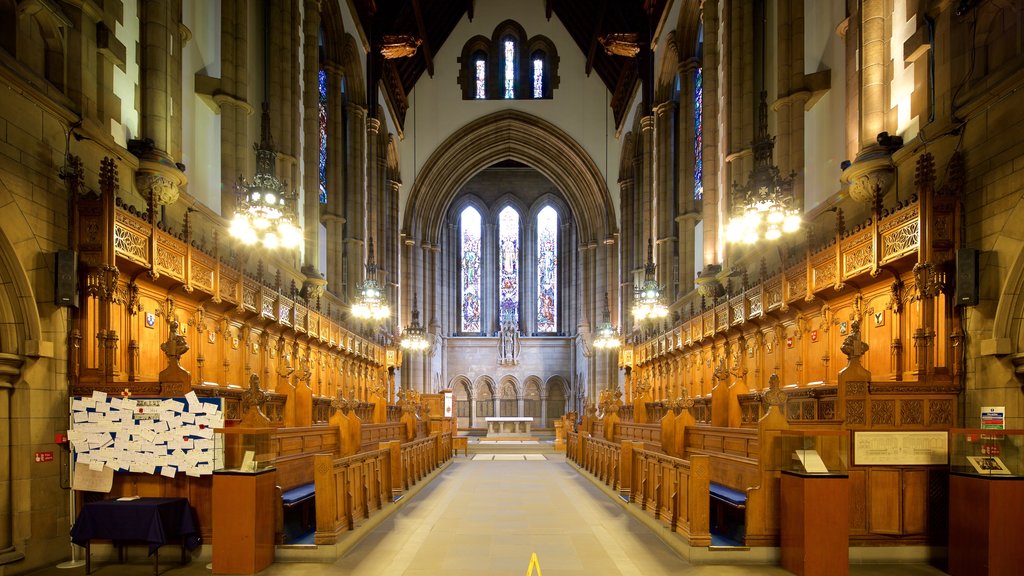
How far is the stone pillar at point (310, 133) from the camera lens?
703 inches

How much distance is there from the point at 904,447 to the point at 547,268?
116 ft

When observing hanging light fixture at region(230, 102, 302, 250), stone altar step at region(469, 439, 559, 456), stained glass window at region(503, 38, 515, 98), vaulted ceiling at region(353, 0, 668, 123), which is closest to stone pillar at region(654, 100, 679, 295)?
vaulted ceiling at region(353, 0, 668, 123)

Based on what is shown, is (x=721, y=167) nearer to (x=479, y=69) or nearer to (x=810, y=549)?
(x=810, y=549)

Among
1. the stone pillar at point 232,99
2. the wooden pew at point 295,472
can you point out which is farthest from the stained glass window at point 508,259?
the wooden pew at point 295,472

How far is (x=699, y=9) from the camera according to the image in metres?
19.7

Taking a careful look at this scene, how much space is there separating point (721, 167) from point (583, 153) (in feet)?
55.3

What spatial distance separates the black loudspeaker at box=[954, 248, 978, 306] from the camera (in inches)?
271

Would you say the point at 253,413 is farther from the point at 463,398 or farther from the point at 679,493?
the point at 463,398

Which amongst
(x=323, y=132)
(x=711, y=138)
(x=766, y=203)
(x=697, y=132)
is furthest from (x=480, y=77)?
(x=766, y=203)

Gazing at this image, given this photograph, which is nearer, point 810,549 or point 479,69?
point 810,549

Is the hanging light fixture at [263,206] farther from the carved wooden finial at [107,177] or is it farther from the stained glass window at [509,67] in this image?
the stained glass window at [509,67]

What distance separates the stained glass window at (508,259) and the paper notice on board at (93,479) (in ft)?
114

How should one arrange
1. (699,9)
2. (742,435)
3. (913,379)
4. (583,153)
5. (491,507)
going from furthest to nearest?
(583,153) → (699,9) → (491,507) → (742,435) → (913,379)

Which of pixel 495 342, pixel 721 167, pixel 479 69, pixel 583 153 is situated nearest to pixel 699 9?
pixel 721 167
